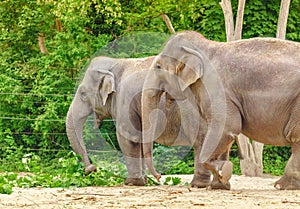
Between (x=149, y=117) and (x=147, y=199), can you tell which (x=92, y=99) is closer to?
(x=149, y=117)

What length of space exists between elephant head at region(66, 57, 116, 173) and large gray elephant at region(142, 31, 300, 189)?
7.68ft

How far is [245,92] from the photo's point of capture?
8523 mm

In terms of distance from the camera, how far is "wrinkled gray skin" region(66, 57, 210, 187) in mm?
9708

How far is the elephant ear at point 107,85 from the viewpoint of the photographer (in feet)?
35.9

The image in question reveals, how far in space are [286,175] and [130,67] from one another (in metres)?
3.16

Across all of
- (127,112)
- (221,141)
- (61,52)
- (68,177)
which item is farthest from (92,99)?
(61,52)

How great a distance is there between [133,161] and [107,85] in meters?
1.21

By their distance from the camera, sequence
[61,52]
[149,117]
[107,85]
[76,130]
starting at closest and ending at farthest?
1. [149,117]
2. [107,85]
3. [76,130]
4. [61,52]

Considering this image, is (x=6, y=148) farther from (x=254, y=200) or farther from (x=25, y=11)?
(x=254, y=200)

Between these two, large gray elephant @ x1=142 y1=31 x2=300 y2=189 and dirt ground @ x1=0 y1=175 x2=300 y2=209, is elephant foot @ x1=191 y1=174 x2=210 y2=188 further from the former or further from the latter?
dirt ground @ x1=0 y1=175 x2=300 y2=209

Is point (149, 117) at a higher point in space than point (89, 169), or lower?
higher

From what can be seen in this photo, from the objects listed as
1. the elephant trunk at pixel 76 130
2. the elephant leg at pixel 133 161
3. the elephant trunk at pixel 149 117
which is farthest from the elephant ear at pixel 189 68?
the elephant trunk at pixel 76 130

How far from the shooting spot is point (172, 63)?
9.05 metres

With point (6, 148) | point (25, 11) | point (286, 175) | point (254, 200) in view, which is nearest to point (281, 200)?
point (254, 200)
